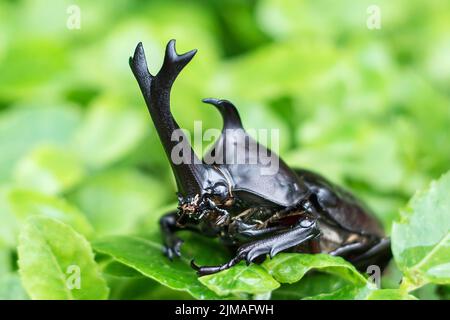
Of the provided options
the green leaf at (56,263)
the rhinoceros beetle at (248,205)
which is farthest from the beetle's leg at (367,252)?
the green leaf at (56,263)

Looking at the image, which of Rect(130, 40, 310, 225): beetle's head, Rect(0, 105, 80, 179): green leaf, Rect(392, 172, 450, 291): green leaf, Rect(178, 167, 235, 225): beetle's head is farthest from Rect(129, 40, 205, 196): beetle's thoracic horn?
Rect(0, 105, 80, 179): green leaf

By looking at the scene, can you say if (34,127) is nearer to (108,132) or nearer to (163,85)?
(108,132)

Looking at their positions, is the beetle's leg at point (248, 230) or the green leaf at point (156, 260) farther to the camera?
the beetle's leg at point (248, 230)

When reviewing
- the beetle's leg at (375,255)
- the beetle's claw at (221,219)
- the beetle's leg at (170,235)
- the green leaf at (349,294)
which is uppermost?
the beetle's claw at (221,219)

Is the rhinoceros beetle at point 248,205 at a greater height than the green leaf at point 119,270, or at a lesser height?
greater

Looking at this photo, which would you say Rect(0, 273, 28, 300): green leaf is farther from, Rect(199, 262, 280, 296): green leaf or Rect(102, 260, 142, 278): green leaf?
Rect(199, 262, 280, 296): green leaf

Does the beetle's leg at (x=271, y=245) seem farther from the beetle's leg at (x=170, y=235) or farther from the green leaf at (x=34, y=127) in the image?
the green leaf at (x=34, y=127)

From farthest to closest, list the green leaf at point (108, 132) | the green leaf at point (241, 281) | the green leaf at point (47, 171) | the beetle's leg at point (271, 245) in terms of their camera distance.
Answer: the green leaf at point (108, 132) < the green leaf at point (47, 171) < the beetle's leg at point (271, 245) < the green leaf at point (241, 281)

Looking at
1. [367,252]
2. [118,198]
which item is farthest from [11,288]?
[367,252]
